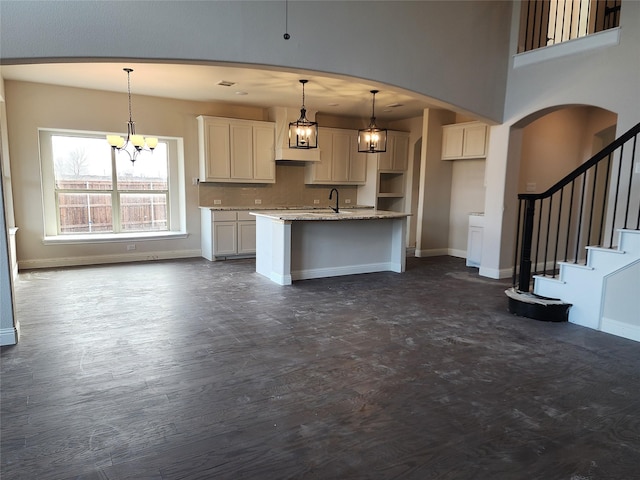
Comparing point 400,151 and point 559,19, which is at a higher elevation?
point 559,19

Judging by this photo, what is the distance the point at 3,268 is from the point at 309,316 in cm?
267

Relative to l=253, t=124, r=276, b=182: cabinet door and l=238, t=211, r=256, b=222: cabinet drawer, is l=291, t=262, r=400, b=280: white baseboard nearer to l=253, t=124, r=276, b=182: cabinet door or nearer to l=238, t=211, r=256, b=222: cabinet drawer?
l=238, t=211, r=256, b=222: cabinet drawer

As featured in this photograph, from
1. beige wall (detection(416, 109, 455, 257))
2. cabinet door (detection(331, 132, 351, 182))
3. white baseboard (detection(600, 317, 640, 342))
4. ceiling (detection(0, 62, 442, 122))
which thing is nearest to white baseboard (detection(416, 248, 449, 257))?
beige wall (detection(416, 109, 455, 257))

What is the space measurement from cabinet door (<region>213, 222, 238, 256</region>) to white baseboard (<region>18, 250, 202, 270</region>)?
0.69 meters

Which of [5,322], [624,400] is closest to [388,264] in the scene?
[624,400]

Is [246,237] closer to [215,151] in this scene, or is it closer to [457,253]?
[215,151]

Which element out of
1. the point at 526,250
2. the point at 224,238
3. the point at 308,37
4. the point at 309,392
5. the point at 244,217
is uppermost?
the point at 308,37

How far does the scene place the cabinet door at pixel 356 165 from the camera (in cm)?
873

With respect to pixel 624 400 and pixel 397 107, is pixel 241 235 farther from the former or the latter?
pixel 624 400

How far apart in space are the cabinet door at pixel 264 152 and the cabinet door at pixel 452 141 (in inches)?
130

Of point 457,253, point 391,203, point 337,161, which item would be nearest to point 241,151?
point 337,161

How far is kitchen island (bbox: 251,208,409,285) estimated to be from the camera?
18.2 ft

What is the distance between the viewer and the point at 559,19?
7113 millimetres

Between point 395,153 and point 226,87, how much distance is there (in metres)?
4.08
